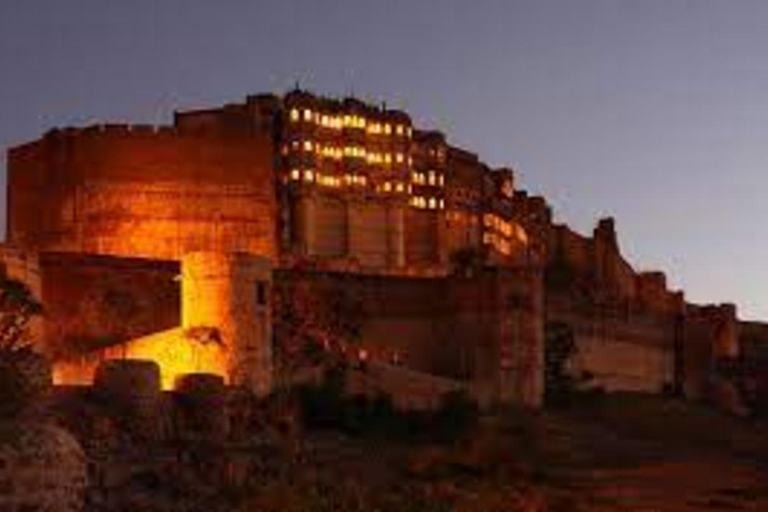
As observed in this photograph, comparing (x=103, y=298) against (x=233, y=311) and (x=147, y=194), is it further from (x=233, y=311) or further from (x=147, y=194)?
(x=147, y=194)

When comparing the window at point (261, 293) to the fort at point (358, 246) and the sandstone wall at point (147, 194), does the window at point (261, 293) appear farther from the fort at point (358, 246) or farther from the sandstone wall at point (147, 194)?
the sandstone wall at point (147, 194)

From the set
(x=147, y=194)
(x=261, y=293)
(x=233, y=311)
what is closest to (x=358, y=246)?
(x=147, y=194)

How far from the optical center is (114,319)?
5009cm

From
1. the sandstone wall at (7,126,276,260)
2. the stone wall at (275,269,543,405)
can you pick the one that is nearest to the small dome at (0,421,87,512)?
the stone wall at (275,269,543,405)

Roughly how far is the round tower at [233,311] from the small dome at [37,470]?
94.2 feet

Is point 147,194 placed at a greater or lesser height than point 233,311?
greater

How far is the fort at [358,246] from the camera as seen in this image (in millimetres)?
51156

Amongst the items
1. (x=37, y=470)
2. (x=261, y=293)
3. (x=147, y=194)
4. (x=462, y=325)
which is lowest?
(x=37, y=470)

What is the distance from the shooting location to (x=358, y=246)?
68.6 meters

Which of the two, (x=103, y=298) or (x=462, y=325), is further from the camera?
(x=462, y=325)

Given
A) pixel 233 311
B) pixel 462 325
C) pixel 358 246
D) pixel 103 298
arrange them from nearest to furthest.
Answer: pixel 233 311
pixel 103 298
pixel 462 325
pixel 358 246

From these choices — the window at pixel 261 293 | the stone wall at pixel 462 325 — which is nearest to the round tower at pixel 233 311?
the window at pixel 261 293

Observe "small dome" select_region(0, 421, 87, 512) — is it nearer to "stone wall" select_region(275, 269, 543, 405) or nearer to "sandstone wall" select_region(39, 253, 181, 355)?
"sandstone wall" select_region(39, 253, 181, 355)

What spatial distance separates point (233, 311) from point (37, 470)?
96.5 feet
